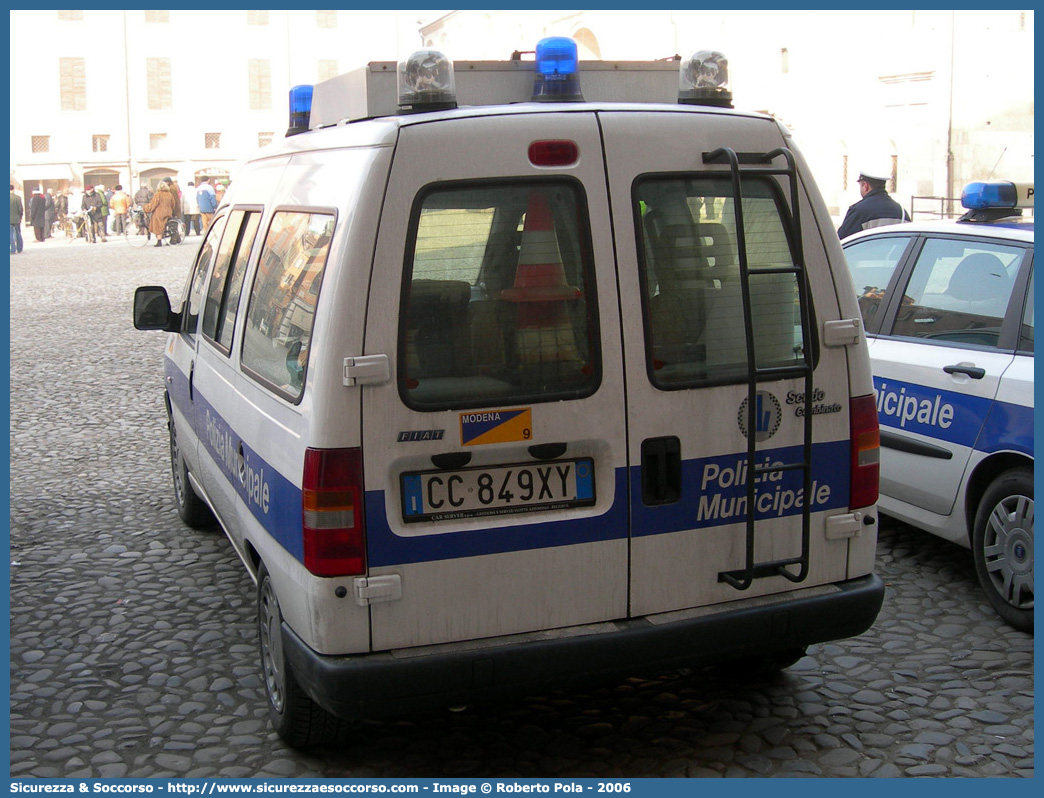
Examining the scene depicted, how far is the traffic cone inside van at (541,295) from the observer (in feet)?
11.3

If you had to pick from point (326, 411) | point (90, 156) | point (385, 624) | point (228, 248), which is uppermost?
point (90, 156)

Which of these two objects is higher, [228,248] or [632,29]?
[632,29]

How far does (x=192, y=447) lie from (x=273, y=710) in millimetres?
1972

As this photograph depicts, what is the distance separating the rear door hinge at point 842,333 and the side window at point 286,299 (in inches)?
60.5

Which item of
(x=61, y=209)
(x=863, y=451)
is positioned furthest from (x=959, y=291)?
(x=61, y=209)

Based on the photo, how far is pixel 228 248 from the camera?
5012 mm

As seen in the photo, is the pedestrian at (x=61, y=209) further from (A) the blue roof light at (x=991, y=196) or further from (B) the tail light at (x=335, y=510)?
(B) the tail light at (x=335, y=510)

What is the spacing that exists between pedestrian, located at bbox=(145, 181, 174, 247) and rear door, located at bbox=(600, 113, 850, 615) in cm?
3359

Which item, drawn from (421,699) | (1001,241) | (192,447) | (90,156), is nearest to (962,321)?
(1001,241)

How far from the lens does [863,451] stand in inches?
149

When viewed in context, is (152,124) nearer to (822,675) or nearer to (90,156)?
(90,156)

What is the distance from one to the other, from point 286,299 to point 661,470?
4.24 feet

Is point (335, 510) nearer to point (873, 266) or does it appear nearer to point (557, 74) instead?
point (557, 74)

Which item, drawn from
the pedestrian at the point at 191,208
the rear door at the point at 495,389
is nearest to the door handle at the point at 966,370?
the rear door at the point at 495,389
